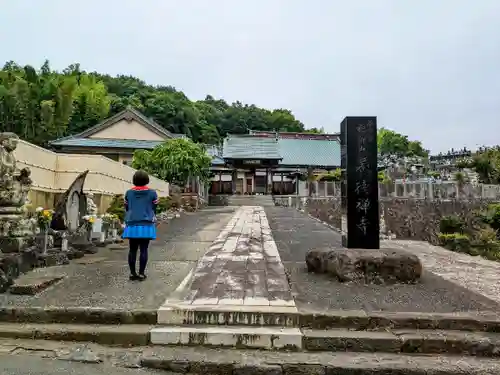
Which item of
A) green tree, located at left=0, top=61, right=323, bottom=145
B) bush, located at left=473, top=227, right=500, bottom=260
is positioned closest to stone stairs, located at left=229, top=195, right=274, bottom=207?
bush, located at left=473, top=227, right=500, bottom=260

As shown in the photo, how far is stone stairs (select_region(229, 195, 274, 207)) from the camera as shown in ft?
103

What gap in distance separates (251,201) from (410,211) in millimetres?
12448

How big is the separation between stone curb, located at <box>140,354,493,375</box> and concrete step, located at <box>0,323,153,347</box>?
43 cm

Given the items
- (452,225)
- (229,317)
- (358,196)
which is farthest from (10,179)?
(452,225)

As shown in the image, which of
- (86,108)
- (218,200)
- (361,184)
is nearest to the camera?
(361,184)

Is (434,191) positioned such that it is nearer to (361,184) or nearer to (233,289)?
(361,184)

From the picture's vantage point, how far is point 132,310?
3.83 metres

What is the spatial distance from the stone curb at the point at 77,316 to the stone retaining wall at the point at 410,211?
77.2ft

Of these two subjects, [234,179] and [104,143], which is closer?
[104,143]

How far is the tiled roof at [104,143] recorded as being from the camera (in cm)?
3061

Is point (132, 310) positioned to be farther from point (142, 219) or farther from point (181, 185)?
point (181, 185)

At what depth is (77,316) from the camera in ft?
12.5

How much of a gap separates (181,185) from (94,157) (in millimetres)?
12818

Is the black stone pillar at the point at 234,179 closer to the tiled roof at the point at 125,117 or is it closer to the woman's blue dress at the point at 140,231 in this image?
the tiled roof at the point at 125,117
